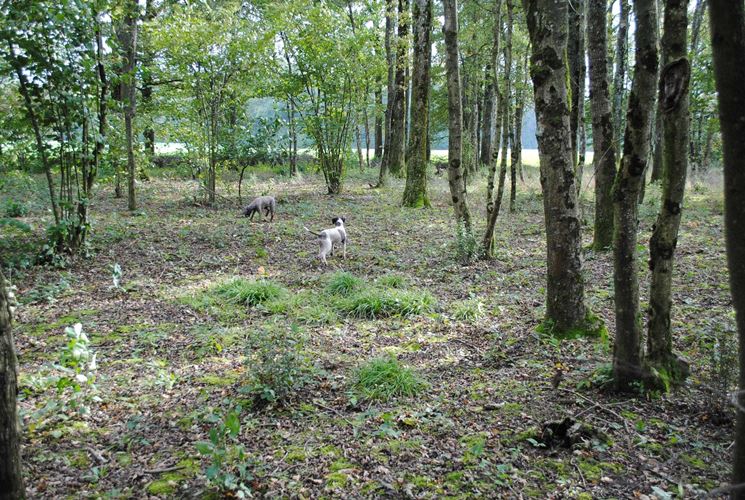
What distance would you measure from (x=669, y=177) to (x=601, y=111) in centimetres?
516

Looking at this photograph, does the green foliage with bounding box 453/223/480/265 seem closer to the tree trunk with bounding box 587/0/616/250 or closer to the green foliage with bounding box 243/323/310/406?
the tree trunk with bounding box 587/0/616/250

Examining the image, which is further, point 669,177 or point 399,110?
point 399,110

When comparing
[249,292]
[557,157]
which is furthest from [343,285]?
[557,157]

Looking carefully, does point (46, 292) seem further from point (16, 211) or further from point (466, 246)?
point (466, 246)

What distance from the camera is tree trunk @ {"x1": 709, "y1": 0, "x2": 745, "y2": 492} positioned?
5.77 ft

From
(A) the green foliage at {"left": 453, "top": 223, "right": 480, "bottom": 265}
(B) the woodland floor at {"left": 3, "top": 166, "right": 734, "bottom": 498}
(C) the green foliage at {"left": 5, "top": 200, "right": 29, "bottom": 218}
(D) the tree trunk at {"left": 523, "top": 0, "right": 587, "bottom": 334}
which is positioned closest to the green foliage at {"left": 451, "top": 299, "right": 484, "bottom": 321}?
(B) the woodland floor at {"left": 3, "top": 166, "right": 734, "bottom": 498}

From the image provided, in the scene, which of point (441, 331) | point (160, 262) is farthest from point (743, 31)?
point (160, 262)

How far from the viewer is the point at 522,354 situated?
512 centimetres

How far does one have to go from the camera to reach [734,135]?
1785mm

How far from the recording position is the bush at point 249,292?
6961 mm

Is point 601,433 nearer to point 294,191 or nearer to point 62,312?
point 62,312

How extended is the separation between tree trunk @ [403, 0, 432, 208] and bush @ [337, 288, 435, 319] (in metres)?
7.68

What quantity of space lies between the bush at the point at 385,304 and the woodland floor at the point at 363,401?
207 millimetres

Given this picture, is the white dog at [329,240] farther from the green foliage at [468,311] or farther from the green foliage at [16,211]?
the green foliage at [16,211]
